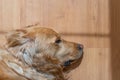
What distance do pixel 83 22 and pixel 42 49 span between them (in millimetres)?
928

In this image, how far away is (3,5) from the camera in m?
2.31

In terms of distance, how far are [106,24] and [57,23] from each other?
1.41ft

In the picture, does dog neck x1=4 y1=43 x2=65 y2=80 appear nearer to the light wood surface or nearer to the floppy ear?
the floppy ear

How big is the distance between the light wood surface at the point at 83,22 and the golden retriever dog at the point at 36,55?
726 millimetres

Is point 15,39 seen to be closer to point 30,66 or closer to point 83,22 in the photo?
point 30,66

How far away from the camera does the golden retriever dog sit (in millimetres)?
1383

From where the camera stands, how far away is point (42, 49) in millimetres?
1510

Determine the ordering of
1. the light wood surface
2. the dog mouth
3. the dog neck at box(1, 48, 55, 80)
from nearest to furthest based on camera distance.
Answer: the dog neck at box(1, 48, 55, 80)
the dog mouth
the light wood surface

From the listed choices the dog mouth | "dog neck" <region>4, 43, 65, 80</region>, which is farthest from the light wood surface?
"dog neck" <region>4, 43, 65, 80</region>

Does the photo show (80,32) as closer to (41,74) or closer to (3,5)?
(3,5)

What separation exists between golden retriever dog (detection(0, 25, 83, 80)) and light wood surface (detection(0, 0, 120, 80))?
2.38 feet

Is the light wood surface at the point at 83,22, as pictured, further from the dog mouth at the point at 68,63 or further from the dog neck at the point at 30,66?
the dog neck at the point at 30,66

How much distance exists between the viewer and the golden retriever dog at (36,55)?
138 cm

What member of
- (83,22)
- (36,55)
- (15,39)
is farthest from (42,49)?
(83,22)
